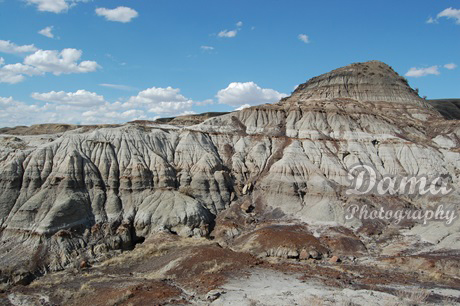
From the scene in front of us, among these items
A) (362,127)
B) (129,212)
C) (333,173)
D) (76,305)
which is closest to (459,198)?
(333,173)

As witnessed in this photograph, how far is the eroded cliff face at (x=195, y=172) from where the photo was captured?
41344mm

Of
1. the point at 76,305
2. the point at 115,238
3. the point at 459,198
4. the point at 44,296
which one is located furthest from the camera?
the point at 459,198

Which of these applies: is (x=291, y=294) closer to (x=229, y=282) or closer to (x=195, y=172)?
(x=229, y=282)

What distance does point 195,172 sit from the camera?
52812 mm

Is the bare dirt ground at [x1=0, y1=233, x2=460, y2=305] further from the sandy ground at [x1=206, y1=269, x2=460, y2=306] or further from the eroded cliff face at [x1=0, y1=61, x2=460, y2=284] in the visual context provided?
the eroded cliff face at [x1=0, y1=61, x2=460, y2=284]

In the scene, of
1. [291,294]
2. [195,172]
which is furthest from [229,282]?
[195,172]

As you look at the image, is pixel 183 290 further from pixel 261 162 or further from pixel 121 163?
pixel 261 162

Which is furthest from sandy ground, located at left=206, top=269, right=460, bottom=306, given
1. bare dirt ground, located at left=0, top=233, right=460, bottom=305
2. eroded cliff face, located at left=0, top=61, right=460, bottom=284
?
eroded cliff face, located at left=0, top=61, right=460, bottom=284

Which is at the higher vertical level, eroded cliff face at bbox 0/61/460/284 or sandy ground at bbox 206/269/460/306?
eroded cliff face at bbox 0/61/460/284

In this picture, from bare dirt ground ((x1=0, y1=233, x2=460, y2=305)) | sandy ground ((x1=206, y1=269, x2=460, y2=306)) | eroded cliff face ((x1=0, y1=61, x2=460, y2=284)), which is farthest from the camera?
eroded cliff face ((x1=0, y1=61, x2=460, y2=284))

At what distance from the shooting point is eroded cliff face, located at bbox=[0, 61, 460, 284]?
41344mm

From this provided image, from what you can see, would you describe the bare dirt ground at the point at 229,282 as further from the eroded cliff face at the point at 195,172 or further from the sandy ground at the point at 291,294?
the eroded cliff face at the point at 195,172

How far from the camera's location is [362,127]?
66000mm

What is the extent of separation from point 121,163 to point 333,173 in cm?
2983
